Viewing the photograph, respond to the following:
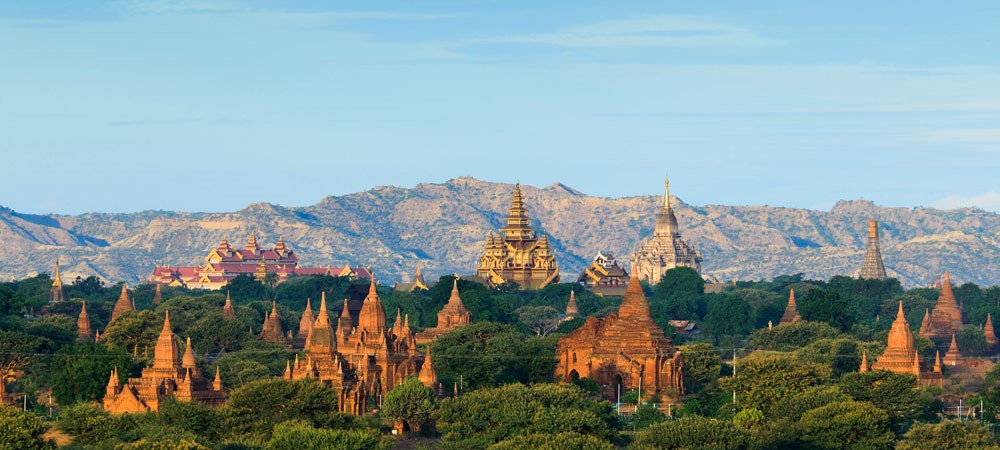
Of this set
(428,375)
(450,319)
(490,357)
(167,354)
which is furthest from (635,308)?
(167,354)

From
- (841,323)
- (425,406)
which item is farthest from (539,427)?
(841,323)

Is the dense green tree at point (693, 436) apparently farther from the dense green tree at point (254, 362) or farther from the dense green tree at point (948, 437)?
the dense green tree at point (254, 362)

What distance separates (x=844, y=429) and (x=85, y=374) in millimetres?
40779

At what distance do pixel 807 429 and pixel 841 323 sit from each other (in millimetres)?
76585

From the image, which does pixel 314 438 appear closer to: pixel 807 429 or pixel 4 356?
pixel 807 429

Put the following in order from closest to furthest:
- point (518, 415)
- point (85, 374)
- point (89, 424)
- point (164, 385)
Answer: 1. point (89, 424)
2. point (518, 415)
3. point (164, 385)
4. point (85, 374)

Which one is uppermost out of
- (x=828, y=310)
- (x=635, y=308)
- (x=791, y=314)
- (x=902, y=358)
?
(x=828, y=310)

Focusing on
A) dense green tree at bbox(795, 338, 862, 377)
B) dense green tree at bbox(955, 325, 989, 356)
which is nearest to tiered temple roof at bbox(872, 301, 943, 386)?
dense green tree at bbox(795, 338, 862, 377)

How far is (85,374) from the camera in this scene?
133 m

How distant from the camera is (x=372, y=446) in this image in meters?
107

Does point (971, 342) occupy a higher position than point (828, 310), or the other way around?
point (828, 310)

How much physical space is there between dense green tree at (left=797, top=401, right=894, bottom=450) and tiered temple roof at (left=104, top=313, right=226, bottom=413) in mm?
28395

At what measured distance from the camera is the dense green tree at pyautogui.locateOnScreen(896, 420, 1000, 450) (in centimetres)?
10955

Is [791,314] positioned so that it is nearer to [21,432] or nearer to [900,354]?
[900,354]
